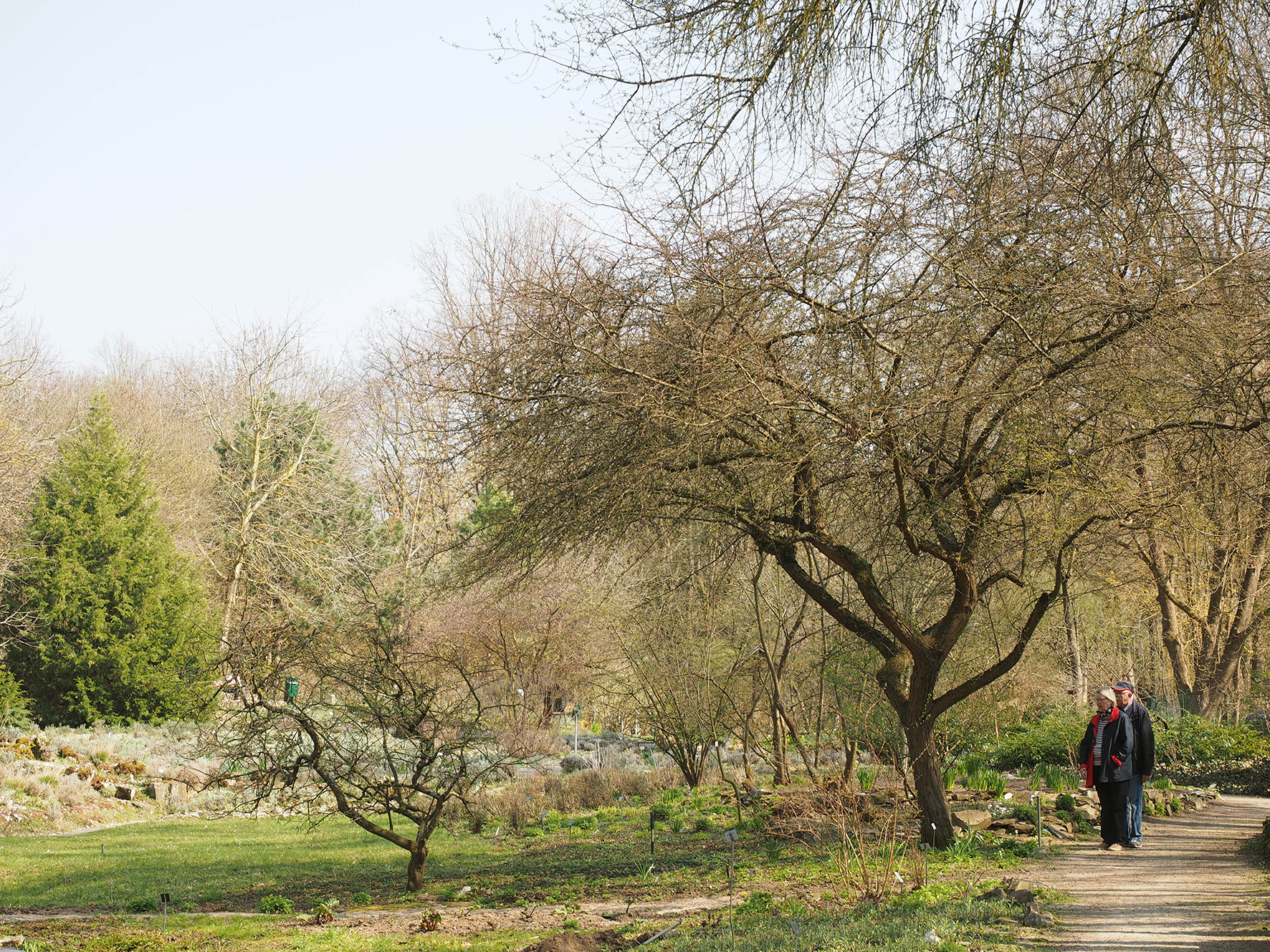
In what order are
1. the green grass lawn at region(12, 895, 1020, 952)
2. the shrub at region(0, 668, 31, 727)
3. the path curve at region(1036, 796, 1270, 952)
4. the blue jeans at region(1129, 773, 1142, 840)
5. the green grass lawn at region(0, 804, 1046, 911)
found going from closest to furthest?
the green grass lawn at region(12, 895, 1020, 952)
the path curve at region(1036, 796, 1270, 952)
the green grass lawn at region(0, 804, 1046, 911)
the blue jeans at region(1129, 773, 1142, 840)
the shrub at region(0, 668, 31, 727)

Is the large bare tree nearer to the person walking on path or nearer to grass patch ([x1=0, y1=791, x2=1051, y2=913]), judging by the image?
the person walking on path

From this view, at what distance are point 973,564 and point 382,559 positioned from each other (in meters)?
20.5

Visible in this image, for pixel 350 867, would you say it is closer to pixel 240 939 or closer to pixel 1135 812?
pixel 240 939

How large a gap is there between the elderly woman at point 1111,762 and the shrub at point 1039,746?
5.79 meters

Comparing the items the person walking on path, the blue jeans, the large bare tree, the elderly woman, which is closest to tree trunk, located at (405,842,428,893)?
the large bare tree

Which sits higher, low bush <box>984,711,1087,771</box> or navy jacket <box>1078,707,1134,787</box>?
navy jacket <box>1078,707,1134,787</box>

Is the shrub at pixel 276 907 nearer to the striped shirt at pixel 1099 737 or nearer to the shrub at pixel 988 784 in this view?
the striped shirt at pixel 1099 737

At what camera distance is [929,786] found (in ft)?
30.0

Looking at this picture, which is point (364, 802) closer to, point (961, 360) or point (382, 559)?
point (961, 360)

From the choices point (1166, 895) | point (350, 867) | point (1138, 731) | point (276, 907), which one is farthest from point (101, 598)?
point (1166, 895)

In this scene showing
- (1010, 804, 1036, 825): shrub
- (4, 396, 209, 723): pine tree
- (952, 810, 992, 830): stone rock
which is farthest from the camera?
(4, 396, 209, 723): pine tree

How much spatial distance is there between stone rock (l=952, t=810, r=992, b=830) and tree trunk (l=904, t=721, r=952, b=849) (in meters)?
0.82

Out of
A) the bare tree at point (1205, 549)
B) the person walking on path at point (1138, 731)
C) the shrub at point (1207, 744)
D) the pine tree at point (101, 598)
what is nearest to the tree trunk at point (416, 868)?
the person walking on path at point (1138, 731)

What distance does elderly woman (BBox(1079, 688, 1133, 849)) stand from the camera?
28.7ft
